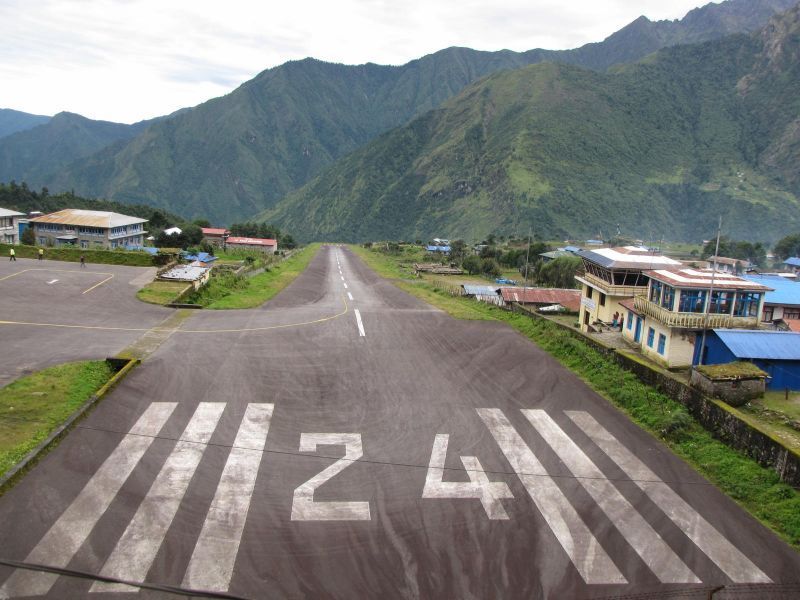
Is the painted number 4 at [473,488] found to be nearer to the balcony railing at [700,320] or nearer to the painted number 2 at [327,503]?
the painted number 2 at [327,503]

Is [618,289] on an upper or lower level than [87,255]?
upper

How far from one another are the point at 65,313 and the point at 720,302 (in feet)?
106

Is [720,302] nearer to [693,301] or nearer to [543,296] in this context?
[693,301]

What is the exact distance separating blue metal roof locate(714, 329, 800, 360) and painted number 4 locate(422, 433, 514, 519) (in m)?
12.1

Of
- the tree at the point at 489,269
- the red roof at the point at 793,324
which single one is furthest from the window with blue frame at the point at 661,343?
the tree at the point at 489,269

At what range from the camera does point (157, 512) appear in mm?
13492

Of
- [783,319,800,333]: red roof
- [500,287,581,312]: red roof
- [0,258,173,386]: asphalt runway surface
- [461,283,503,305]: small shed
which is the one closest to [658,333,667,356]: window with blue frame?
[783,319,800,333]: red roof

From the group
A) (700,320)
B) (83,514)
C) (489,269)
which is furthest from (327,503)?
(489,269)

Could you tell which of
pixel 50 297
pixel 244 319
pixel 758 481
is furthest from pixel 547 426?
pixel 50 297

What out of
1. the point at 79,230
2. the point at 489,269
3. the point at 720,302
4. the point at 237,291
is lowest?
the point at 489,269

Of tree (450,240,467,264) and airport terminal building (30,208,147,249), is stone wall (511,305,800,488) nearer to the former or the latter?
airport terminal building (30,208,147,249)

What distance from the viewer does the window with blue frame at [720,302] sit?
83.5 ft

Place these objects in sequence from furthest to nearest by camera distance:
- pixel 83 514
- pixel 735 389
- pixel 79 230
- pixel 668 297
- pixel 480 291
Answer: pixel 79 230, pixel 480 291, pixel 668 297, pixel 735 389, pixel 83 514

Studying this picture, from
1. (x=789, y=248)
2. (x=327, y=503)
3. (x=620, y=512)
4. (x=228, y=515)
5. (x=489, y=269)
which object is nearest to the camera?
(x=228, y=515)
